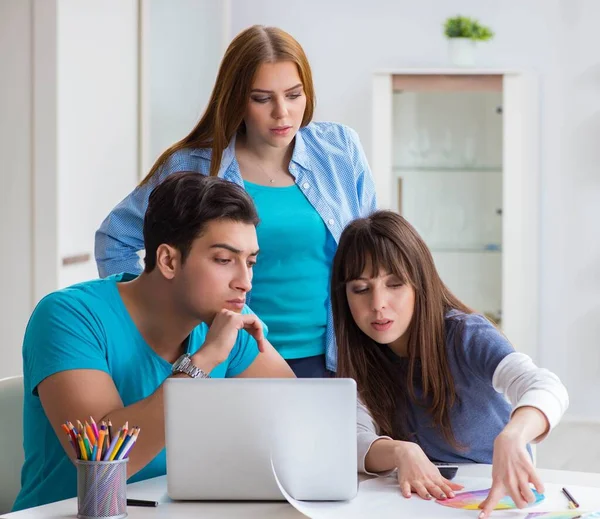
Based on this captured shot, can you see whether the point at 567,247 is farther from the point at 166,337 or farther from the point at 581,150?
the point at 166,337

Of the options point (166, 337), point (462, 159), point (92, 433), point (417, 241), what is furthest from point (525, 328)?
point (92, 433)

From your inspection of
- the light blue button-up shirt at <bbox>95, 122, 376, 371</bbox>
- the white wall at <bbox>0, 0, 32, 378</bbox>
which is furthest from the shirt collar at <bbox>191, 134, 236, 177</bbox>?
the white wall at <bbox>0, 0, 32, 378</bbox>

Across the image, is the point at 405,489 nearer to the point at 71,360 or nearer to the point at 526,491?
the point at 526,491

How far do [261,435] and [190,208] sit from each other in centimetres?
43

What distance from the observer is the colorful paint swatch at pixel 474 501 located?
1.38 meters

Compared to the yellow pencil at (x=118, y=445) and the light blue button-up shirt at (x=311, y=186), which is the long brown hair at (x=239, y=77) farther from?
the yellow pencil at (x=118, y=445)

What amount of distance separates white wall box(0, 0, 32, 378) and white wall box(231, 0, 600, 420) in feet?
7.45

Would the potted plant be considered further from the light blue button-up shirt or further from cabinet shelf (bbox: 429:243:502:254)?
the light blue button-up shirt

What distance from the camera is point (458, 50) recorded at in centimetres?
471

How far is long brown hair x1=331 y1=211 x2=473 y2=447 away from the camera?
5.93 ft

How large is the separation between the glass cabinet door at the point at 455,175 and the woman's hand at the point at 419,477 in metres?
3.23

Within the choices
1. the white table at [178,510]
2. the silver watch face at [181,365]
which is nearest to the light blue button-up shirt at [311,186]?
the silver watch face at [181,365]

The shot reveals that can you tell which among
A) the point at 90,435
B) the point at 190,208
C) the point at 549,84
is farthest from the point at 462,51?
the point at 90,435

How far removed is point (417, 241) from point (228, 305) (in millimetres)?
430
